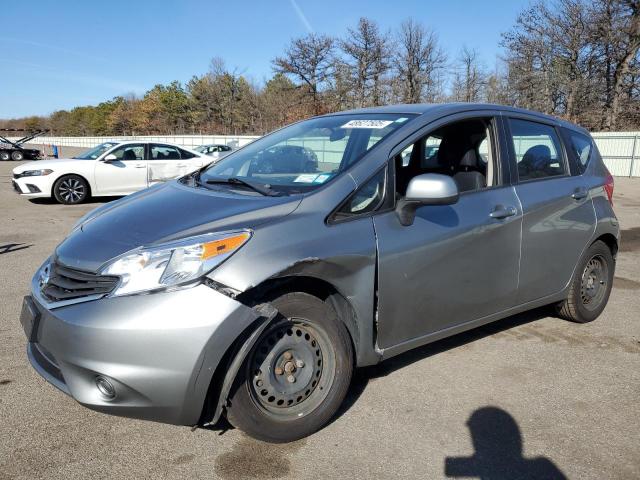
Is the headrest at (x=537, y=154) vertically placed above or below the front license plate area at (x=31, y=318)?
above

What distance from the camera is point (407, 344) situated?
3135 mm

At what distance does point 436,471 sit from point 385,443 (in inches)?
12.3

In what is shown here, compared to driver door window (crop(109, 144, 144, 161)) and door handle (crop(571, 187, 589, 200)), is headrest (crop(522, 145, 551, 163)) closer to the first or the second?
door handle (crop(571, 187, 589, 200))

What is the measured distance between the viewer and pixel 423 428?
2.93 metres

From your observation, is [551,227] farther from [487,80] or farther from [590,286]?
[487,80]

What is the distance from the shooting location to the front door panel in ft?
9.71

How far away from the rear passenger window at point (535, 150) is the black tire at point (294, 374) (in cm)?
196

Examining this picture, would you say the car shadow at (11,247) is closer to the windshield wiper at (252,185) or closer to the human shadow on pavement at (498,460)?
the windshield wiper at (252,185)

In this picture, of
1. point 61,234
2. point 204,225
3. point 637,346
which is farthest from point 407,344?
point 61,234

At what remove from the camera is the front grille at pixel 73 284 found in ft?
7.98

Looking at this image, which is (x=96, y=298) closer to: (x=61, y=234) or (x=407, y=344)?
(x=407, y=344)

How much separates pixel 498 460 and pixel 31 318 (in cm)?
246

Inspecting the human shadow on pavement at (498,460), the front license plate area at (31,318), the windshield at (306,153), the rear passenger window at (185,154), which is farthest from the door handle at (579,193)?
the rear passenger window at (185,154)

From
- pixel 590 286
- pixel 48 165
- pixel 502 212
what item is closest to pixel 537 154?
pixel 502 212
